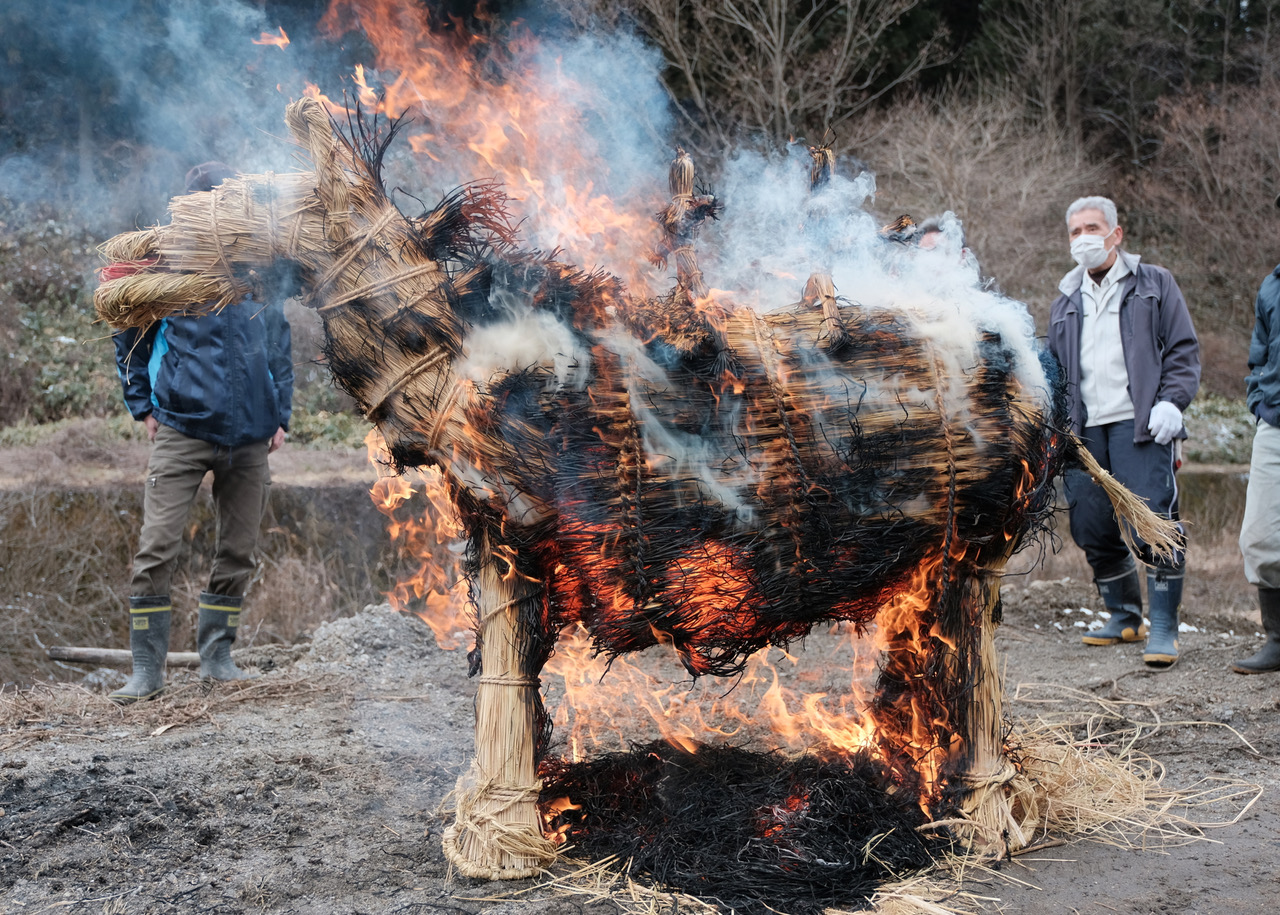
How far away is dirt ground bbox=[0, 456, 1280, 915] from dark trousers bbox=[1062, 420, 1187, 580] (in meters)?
0.57

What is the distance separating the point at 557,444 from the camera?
2855mm

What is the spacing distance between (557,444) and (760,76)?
35.9ft

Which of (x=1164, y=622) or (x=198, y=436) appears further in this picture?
(x=1164, y=622)

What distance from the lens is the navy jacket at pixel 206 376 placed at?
489cm

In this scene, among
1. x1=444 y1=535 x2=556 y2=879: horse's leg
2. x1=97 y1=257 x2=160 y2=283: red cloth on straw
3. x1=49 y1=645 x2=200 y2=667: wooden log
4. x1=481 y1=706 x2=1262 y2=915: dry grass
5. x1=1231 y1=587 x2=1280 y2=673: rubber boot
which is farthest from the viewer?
x1=49 y1=645 x2=200 y2=667: wooden log

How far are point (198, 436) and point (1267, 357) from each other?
5.45 m

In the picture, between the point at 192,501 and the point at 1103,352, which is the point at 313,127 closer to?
the point at 192,501

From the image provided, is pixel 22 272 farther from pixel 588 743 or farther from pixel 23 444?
pixel 588 743

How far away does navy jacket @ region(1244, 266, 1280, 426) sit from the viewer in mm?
5141

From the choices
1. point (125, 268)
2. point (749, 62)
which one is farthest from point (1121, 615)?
point (749, 62)

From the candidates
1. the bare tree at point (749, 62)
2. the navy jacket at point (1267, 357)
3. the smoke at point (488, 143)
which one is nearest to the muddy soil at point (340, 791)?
the navy jacket at point (1267, 357)

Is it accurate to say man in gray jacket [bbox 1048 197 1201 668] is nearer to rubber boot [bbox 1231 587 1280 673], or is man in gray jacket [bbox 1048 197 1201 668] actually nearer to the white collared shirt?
the white collared shirt

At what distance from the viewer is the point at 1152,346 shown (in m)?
5.38

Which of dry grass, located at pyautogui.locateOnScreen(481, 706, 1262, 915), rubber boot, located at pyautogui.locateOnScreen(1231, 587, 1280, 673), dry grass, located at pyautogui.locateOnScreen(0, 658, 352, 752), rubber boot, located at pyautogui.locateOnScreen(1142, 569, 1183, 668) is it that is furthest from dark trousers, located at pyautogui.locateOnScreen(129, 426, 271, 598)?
rubber boot, located at pyautogui.locateOnScreen(1231, 587, 1280, 673)
